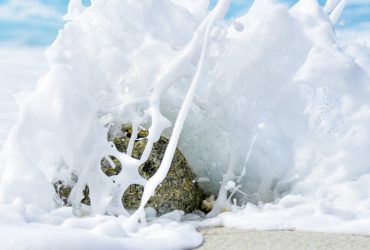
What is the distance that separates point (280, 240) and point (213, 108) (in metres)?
1.63

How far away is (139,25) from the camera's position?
4.62 meters

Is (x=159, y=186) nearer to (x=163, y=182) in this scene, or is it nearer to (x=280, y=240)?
(x=163, y=182)

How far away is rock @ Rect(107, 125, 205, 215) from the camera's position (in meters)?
4.06

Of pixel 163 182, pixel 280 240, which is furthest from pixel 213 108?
pixel 280 240

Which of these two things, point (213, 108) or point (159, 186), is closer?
point (159, 186)

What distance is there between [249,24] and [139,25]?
88cm

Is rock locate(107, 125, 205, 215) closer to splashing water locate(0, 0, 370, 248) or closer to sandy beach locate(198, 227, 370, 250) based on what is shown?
splashing water locate(0, 0, 370, 248)

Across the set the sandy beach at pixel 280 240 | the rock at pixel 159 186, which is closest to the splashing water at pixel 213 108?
the rock at pixel 159 186

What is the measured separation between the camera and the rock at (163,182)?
406cm

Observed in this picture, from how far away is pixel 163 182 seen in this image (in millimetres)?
4086

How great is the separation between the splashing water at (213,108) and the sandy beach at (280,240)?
1.13 ft

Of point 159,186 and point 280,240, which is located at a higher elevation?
point 159,186

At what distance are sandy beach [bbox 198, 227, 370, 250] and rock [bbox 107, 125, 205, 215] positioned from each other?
623 millimetres

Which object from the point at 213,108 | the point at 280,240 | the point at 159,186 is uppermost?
the point at 213,108
